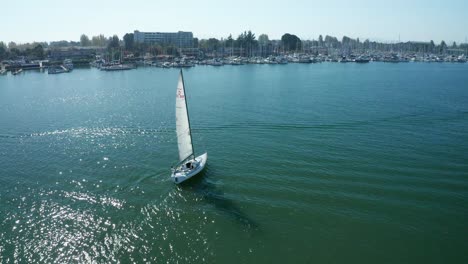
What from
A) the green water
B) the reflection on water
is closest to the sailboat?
the reflection on water

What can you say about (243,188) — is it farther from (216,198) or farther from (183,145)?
(183,145)

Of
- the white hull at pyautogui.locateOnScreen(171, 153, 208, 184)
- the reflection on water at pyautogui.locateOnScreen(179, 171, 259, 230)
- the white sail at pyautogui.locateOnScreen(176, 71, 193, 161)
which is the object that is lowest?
the reflection on water at pyautogui.locateOnScreen(179, 171, 259, 230)

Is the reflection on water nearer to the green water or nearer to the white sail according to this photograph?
the green water

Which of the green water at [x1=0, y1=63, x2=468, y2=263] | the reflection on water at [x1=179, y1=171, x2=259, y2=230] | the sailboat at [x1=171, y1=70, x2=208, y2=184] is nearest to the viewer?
the green water at [x1=0, y1=63, x2=468, y2=263]

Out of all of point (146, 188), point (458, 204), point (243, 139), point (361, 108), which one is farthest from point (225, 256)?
point (361, 108)

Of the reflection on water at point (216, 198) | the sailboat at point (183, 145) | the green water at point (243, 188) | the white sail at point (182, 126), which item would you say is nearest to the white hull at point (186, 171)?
the sailboat at point (183, 145)

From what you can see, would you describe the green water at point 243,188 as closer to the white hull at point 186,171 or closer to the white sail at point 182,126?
the white hull at point 186,171

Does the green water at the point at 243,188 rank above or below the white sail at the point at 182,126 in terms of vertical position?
below
